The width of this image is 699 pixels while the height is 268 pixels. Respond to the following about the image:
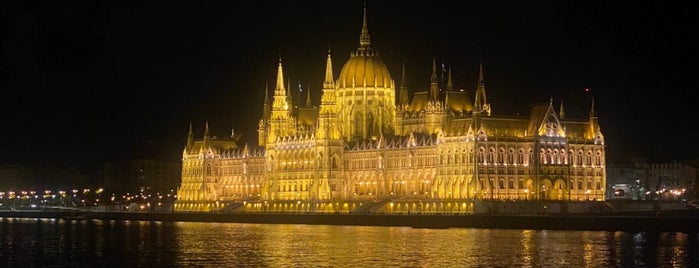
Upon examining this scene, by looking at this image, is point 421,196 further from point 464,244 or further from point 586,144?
point 464,244

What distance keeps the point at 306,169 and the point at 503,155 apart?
35.0 meters

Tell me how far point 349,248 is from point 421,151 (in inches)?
2468

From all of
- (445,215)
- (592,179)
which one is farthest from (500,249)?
(592,179)

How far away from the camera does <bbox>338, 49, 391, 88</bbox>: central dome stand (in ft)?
633

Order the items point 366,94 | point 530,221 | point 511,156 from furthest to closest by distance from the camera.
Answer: point 366,94 < point 511,156 < point 530,221

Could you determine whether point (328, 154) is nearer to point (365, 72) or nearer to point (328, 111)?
point (328, 111)

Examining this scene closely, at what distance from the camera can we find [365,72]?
633 feet

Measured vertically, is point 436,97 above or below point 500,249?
above

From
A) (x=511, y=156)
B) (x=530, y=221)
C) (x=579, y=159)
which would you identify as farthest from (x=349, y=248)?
(x=579, y=159)

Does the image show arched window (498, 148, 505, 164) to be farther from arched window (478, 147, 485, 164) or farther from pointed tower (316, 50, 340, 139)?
pointed tower (316, 50, 340, 139)

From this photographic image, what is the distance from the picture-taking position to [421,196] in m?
175

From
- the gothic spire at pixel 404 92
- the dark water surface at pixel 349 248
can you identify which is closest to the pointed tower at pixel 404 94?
the gothic spire at pixel 404 92

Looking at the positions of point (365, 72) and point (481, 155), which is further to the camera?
point (365, 72)

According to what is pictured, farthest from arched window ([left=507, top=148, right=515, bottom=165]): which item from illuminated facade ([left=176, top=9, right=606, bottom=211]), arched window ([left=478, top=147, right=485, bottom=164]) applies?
arched window ([left=478, top=147, right=485, bottom=164])
